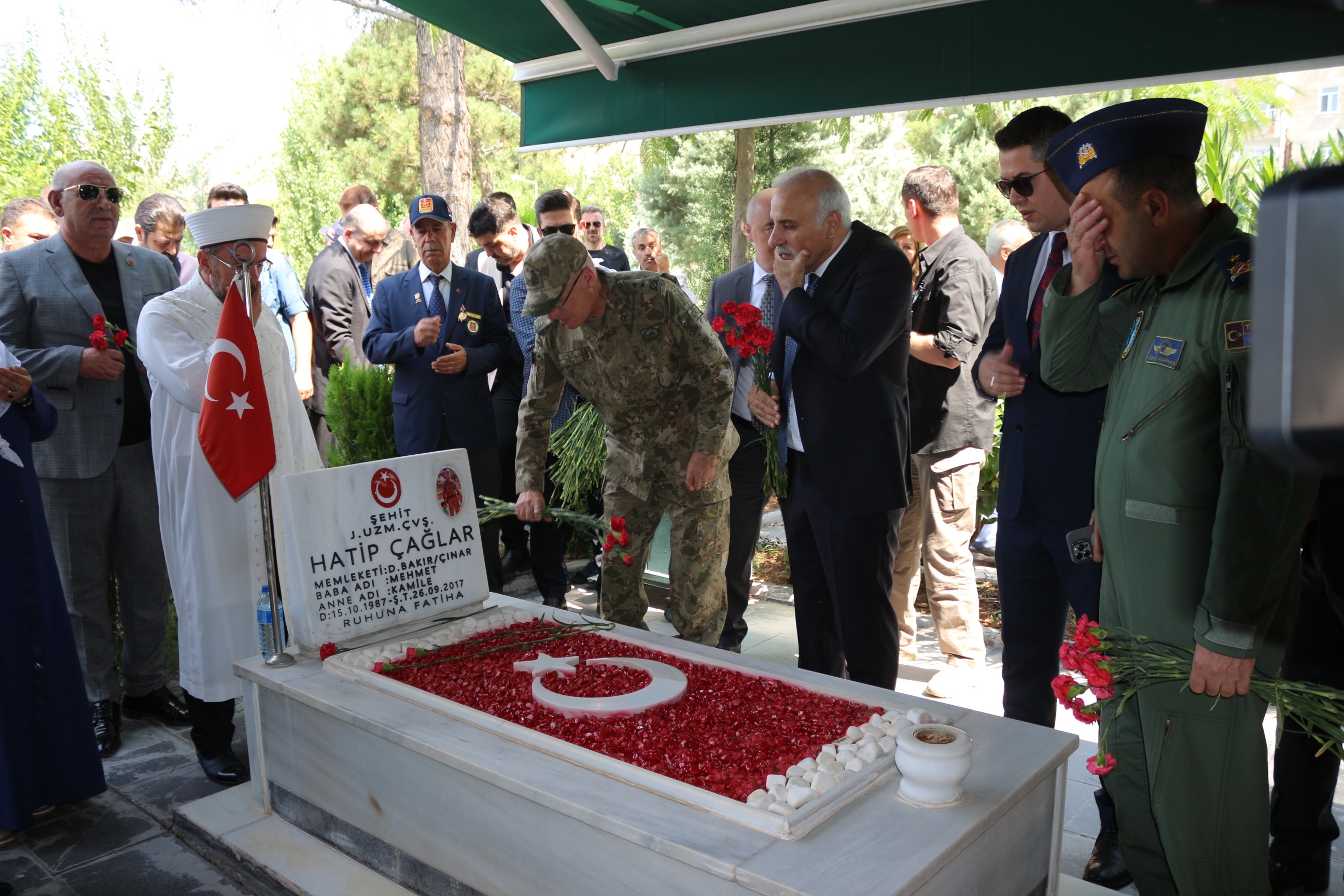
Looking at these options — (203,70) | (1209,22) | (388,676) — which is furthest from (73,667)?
(203,70)

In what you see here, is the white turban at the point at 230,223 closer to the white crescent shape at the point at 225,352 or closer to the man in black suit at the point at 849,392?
the white crescent shape at the point at 225,352

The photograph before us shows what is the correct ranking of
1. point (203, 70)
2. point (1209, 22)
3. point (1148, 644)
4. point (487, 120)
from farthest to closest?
point (203, 70), point (487, 120), point (1209, 22), point (1148, 644)

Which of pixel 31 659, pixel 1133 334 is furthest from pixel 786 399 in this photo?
pixel 31 659

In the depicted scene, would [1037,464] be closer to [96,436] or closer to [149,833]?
[149,833]

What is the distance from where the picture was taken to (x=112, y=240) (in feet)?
13.0

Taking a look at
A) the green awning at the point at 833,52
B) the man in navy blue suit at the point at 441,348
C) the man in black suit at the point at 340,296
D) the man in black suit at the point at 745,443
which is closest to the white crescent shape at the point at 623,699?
the man in black suit at the point at 745,443

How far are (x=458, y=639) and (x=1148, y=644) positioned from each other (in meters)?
2.06

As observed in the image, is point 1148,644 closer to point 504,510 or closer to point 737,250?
point 504,510

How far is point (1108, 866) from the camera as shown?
8.81 ft

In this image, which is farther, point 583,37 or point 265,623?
point 583,37

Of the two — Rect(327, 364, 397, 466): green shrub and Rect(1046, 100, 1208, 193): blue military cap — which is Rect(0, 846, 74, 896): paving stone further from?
Rect(1046, 100, 1208, 193): blue military cap

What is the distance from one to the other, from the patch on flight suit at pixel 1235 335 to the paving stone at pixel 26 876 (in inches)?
130

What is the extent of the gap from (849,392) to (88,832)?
9.53ft

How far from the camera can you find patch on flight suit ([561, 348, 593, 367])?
3.46m
